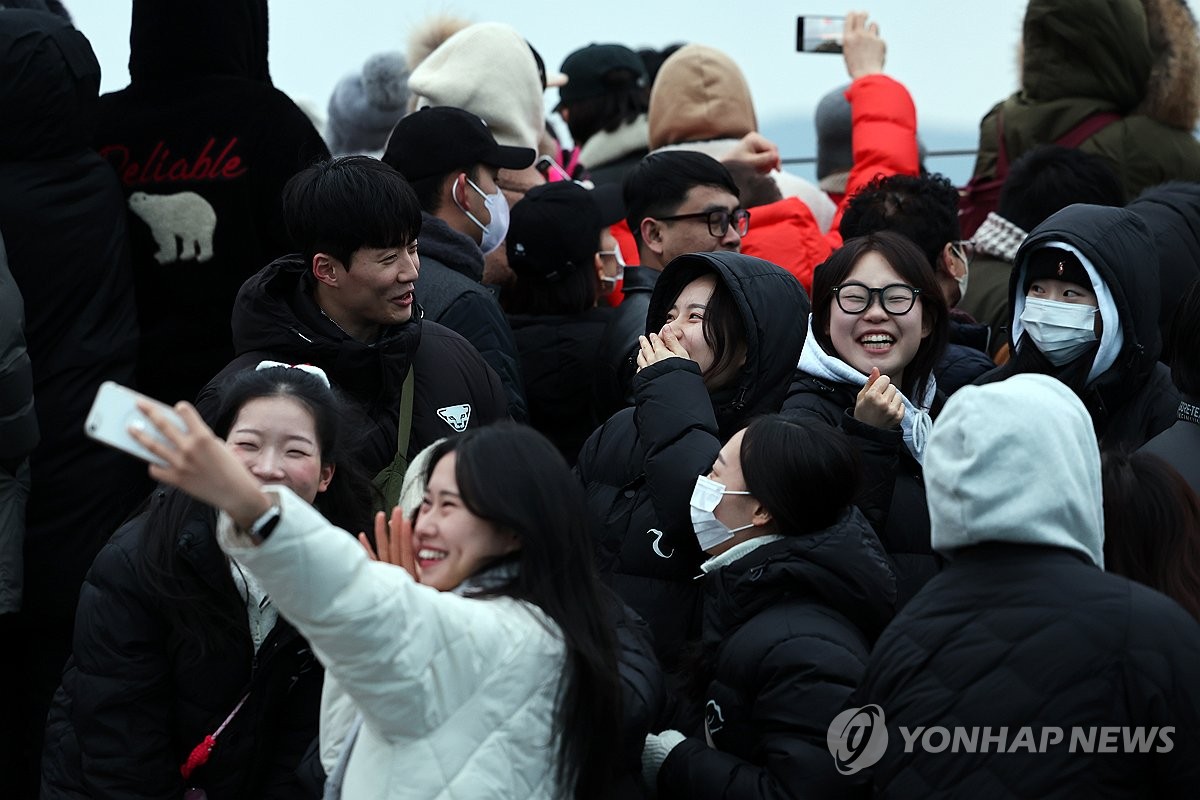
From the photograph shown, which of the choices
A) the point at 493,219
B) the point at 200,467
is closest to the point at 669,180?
the point at 493,219

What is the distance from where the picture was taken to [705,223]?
4.80 meters

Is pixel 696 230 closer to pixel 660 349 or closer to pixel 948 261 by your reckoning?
pixel 948 261

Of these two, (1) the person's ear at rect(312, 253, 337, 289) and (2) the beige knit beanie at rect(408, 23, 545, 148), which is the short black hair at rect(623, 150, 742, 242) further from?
(1) the person's ear at rect(312, 253, 337, 289)

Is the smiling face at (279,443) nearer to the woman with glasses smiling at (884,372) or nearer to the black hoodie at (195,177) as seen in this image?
the woman with glasses smiling at (884,372)

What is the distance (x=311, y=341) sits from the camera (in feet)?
11.4

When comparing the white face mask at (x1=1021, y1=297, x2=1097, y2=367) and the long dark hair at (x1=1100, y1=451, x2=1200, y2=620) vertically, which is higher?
the long dark hair at (x1=1100, y1=451, x2=1200, y2=620)

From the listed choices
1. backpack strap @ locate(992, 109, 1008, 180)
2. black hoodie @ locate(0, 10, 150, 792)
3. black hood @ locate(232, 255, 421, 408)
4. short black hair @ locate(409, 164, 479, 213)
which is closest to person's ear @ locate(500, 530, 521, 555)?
black hood @ locate(232, 255, 421, 408)

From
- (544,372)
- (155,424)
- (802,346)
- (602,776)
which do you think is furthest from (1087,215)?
(155,424)

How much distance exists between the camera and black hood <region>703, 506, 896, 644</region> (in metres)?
2.89

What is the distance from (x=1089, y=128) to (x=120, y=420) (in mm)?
4190

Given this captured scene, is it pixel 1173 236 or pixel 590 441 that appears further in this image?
pixel 1173 236

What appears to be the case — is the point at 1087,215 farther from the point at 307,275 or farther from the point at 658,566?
the point at 307,275

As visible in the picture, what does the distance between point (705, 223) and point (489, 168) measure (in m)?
0.70

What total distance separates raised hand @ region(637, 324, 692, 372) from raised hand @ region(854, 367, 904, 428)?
1.40ft
